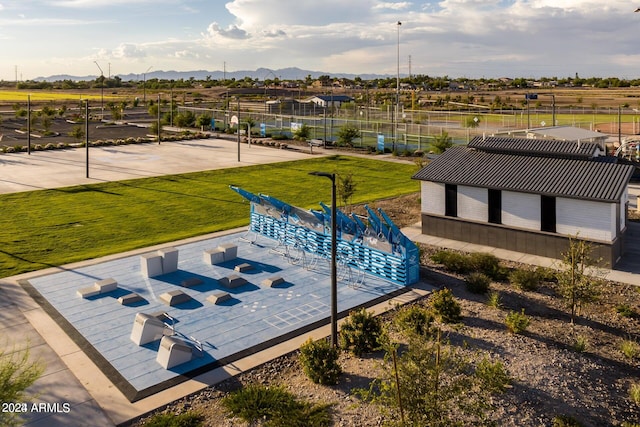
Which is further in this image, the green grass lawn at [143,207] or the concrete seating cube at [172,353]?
the green grass lawn at [143,207]

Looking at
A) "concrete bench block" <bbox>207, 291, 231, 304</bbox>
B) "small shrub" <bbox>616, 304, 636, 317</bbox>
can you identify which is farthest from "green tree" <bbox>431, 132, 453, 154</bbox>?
"concrete bench block" <bbox>207, 291, 231, 304</bbox>

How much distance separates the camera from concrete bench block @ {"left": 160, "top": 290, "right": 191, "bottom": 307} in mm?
18641

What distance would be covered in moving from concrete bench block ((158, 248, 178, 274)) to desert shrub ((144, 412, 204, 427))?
390 inches

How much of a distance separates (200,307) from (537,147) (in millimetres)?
17537

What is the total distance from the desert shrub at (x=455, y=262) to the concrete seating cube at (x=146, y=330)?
11.8 m

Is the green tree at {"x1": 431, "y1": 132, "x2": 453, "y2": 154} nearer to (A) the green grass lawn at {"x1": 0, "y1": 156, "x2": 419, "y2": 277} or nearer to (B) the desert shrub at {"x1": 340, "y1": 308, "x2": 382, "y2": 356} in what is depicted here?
(A) the green grass lawn at {"x1": 0, "y1": 156, "x2": 419, "y2": 277}

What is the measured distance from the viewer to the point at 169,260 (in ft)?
71.2

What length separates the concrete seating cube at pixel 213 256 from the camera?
74.7ft

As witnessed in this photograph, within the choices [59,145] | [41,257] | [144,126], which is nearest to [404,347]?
[41,257]

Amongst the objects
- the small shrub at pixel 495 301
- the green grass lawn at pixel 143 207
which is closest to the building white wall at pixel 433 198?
the green grass lawn at pixel 143 207

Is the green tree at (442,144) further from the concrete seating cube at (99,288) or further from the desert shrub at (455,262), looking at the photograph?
the concrete seating cube at (99,288)

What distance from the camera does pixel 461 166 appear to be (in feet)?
87.4

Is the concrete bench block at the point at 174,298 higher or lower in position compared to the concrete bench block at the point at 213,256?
lower

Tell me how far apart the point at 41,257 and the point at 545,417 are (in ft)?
68.0
